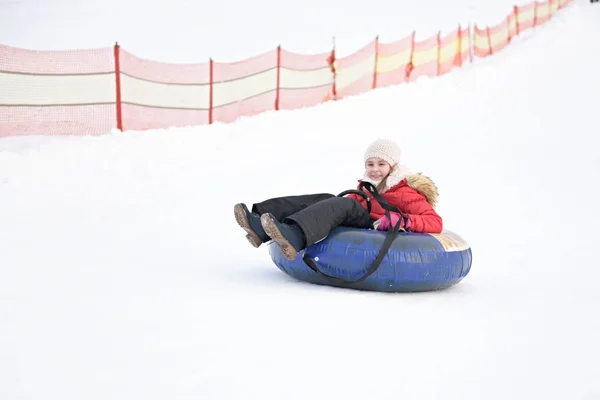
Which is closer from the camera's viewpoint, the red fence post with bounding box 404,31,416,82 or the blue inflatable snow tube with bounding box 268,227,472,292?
the blue inflatable snow tube with bounding box 268,227,472,292

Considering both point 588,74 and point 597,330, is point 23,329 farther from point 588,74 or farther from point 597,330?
point 588,74

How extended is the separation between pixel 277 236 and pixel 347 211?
56 cm

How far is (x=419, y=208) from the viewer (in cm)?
493

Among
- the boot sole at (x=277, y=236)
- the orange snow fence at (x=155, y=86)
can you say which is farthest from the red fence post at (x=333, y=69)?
the boot sole at (x=277, y=236)

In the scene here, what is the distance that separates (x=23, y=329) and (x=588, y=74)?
16844 millimetres

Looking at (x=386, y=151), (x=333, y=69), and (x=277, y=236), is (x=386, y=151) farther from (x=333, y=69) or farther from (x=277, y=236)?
(x=333, y=69)

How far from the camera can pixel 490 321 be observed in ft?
13.3

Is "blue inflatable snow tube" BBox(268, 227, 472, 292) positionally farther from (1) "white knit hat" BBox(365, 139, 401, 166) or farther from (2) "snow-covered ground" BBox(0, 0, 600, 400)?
(1) "white knit hat" BBox(365, 139, 401, 166)

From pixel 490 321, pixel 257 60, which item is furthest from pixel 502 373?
pixel 257 60

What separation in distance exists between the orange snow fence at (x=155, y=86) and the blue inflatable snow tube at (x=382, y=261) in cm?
551

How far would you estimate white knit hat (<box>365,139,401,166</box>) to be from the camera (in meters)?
5.00

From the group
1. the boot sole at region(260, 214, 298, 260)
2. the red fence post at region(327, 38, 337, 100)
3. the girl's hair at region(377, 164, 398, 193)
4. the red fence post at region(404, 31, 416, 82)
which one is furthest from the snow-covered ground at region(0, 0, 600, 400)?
the red fence post at region(404, 31, 416, 82)

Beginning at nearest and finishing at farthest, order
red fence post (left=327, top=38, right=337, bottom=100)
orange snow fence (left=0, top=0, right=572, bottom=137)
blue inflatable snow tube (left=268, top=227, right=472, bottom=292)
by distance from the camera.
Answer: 1. blue inflatable snow tube (left=268, top=227, right=472, bottom=292)
2. orange snow fence (left=0, top=0, right=572, bottom=137)
3. red fence post (left=327, top=38, right=337, bottom=100)

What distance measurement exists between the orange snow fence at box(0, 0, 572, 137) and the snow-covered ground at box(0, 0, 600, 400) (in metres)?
0.36
